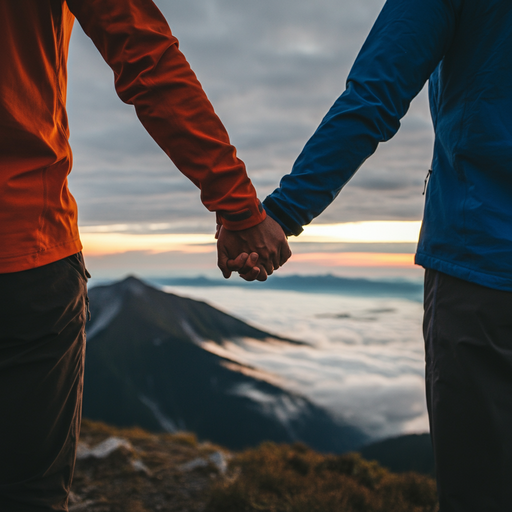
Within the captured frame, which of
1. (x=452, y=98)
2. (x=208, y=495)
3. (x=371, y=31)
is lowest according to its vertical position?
(x=208, y=495)

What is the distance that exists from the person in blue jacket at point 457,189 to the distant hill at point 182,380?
6458 cm

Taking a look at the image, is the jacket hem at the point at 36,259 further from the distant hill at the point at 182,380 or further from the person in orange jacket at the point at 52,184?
the distant hill at the point at 182,380

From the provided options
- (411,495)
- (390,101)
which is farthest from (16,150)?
(411,495)

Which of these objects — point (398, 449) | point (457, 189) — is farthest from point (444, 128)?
point (398, 449)

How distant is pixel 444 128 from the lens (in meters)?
1.46

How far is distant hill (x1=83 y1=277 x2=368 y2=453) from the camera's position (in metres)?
71.1

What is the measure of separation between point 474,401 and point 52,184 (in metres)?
1.55

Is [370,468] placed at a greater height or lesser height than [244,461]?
lesser

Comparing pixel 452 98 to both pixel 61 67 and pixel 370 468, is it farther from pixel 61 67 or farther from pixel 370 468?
pixel 370 468

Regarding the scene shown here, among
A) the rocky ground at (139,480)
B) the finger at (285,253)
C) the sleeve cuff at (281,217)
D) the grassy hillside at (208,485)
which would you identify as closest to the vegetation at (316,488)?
the grassy hillside at (208,485)

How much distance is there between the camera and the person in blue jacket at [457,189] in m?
1.26

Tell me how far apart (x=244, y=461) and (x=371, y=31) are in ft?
18.9

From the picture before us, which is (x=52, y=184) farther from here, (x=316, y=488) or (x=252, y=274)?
(x=316, y=488)

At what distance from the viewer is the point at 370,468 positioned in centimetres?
683
